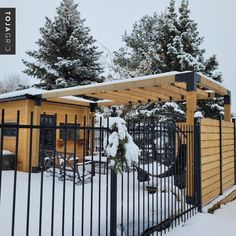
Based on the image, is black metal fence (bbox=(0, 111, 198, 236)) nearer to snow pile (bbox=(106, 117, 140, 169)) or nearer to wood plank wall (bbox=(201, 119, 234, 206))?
snow pile (bbox=(106, 117, 140, 169))

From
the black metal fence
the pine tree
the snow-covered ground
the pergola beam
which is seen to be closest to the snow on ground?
the black metal fence

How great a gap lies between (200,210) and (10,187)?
447 centimetres

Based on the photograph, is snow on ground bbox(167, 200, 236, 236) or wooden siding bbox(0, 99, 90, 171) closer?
snow on ground bbox(167, 200, 236, 236)

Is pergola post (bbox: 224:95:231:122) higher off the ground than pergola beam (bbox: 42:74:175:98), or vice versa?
pergola beam (bbox: 42:74:175:98)

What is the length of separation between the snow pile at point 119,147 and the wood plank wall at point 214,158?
2.75 metres

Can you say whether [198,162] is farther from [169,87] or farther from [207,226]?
[169,87]

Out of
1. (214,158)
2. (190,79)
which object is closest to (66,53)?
(190,79)

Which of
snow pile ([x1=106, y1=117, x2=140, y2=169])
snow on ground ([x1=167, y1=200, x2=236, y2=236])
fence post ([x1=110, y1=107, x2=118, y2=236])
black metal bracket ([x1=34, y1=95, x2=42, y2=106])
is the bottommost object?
snow on ground ([x1=167, y1=200, x2=236, y2=236])

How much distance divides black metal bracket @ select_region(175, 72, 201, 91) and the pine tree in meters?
13.1

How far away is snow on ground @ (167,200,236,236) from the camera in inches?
163

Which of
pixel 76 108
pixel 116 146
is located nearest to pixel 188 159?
pixel 116 146

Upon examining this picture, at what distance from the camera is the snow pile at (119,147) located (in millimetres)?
2893

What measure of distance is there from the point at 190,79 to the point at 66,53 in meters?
14.7

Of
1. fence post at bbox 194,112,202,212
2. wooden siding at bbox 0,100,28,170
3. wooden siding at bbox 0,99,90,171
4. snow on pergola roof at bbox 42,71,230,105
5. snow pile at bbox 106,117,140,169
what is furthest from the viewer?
wooden siding at bbox 0,100,28,170
